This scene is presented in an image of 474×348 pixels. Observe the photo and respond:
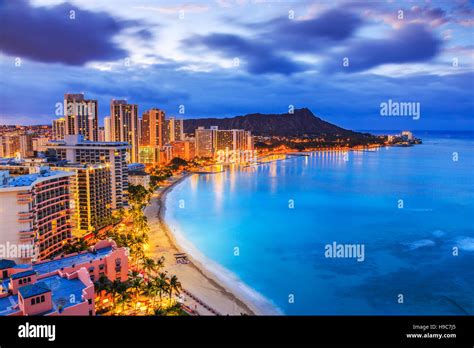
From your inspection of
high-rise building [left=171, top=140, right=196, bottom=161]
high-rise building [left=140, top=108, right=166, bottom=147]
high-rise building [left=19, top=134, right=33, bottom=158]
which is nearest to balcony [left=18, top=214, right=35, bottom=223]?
high-rise building [left=19, top=134, right=33, bottom=158]

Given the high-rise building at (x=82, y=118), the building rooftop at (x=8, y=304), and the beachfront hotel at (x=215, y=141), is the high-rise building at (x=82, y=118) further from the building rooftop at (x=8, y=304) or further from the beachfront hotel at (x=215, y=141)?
the building rooftop at (x=8, y=304)

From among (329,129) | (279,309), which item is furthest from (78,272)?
(329,129)

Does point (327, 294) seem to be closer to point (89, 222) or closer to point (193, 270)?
point (193, 270)

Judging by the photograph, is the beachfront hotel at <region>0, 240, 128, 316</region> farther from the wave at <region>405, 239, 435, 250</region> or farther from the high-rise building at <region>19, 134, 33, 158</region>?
the high-rise building at <region>19, 134, 33, 158</region>

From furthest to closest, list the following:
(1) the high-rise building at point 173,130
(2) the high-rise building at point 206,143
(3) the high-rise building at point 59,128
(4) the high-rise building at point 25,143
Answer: (2) the high-rise building at point 206,143 < (1) the high-rise building at point 173,130 < (3) the high-rise building at point 59,128 < (4) the high-rise building at point 25,143

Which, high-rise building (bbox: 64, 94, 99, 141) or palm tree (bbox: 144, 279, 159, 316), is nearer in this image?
palm tree (bbox: 144, 279, 159, 316)
